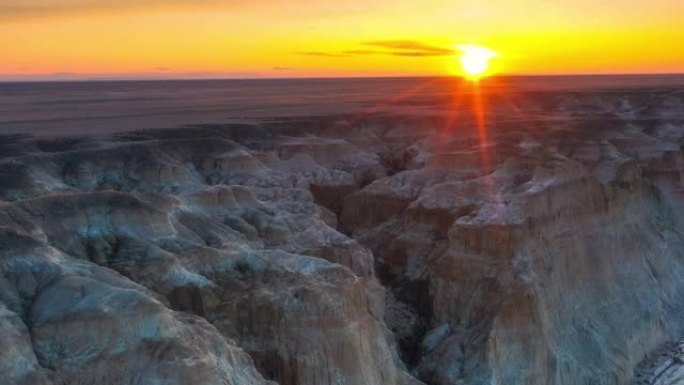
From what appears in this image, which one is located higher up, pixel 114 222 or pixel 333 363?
pixel 114 222

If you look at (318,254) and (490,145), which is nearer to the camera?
(318,254)

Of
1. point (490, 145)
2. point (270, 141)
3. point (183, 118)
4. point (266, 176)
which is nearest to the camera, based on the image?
point (266, 176)

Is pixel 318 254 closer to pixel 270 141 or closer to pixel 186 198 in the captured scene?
pixel 186 198

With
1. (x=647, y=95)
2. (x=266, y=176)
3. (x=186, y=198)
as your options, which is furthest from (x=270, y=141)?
(x=647, y=95)

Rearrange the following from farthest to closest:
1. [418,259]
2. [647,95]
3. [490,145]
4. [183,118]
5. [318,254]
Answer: [647,95] < [183,118] < [490,145] < [418,259] < [318,254]

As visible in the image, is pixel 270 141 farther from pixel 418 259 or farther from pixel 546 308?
pixel 546 308

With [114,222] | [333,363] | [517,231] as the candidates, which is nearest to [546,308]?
[517,231]
